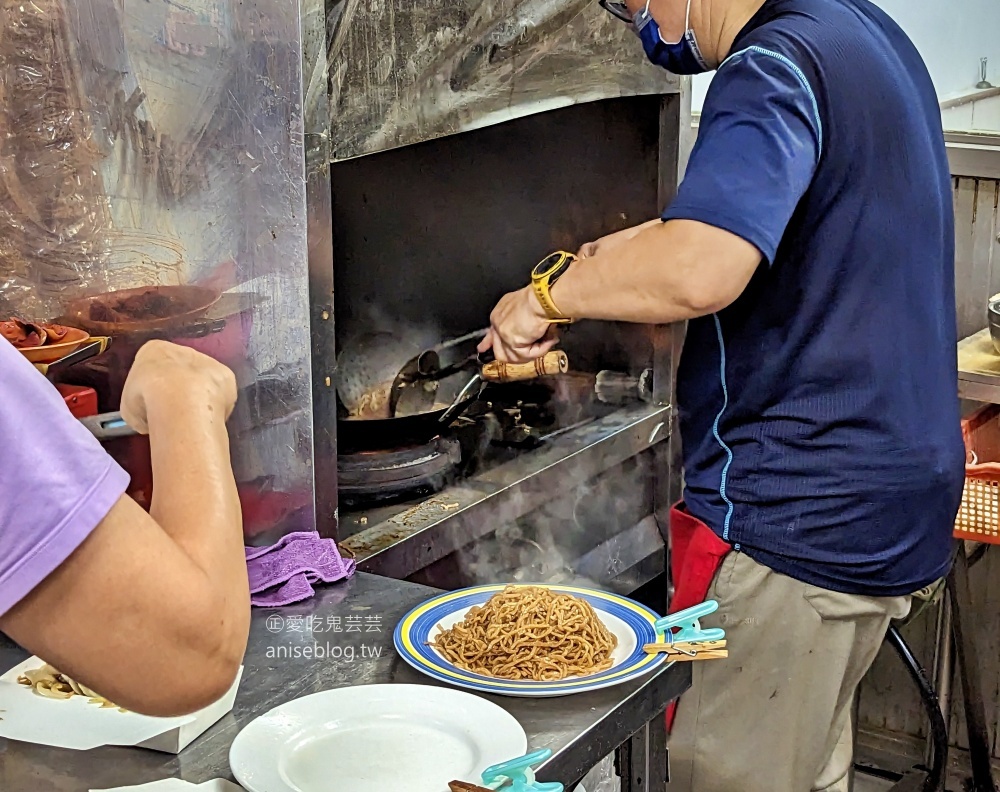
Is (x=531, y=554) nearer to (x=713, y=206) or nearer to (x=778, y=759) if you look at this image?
(x=778, y=759)

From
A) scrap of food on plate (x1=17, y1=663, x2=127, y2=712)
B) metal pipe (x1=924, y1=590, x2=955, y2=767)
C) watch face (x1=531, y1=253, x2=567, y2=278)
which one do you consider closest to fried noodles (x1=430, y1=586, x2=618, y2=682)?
scrap of food on plate (x1=17, y1=663, x2=127, y2=712)

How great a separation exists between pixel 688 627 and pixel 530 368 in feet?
2.21

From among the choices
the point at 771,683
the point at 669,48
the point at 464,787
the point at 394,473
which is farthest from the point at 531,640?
the point at 669,48

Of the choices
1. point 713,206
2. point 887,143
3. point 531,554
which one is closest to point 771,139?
point 713,206

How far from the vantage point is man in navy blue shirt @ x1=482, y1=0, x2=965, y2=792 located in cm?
153

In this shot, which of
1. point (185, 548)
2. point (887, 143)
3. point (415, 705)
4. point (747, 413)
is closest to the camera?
point (185, 548)

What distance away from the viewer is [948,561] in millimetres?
1826

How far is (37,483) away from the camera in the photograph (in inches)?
30.1

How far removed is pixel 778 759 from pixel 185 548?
4.13ft

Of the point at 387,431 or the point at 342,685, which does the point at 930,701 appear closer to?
the point at 387,431

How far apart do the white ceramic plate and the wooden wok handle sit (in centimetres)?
72

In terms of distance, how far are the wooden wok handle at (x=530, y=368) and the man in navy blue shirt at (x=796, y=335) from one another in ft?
0.24

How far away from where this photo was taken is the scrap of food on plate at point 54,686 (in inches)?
49.1

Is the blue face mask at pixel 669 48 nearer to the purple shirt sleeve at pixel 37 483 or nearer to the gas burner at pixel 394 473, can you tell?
the gas burner at pixel 394 473
